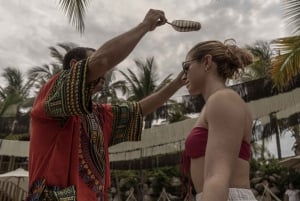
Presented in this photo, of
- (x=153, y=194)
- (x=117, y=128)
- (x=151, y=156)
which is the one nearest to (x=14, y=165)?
(x=153, y=194)

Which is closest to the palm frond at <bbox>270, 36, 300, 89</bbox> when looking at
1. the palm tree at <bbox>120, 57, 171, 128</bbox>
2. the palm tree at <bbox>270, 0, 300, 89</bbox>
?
the palm tree at <bbox>270, 0, 300, 89</bbox>

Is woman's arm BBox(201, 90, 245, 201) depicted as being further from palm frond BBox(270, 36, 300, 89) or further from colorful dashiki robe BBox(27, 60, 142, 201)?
palm frond BBox(270, 36, 300, 89)

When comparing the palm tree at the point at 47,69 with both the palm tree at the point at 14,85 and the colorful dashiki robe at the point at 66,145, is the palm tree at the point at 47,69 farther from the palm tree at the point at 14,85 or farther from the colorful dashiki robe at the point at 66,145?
the colorful dashiki robe at the point at 66,145

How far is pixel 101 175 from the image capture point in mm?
2049

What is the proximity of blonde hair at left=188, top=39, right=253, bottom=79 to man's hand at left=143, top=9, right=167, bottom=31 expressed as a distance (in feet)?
0.83

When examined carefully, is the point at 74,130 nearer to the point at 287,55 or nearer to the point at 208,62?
the point at 208,62

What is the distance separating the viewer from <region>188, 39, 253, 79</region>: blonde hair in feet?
5.66

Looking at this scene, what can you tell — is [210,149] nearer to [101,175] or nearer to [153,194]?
[101,175]

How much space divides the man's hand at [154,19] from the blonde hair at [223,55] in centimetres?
25

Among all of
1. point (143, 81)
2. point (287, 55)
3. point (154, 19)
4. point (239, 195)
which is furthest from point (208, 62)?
point (143, 81)

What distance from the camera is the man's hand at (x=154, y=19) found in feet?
6.18

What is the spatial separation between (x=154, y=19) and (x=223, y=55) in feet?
1.31

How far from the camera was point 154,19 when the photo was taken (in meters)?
1.90

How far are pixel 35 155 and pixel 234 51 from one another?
104cm
